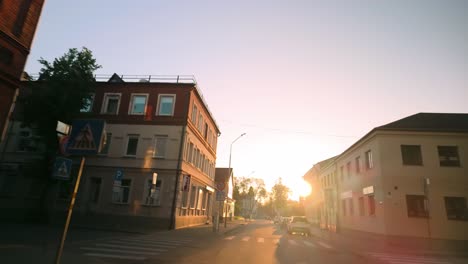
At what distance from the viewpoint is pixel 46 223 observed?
21172 millimetres

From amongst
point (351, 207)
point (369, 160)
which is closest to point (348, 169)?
point (351, 207)

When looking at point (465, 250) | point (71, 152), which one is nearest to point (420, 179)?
point (465, 250)

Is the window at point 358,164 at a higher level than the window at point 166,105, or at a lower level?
lower

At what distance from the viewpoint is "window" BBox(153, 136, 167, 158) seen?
24.2 meters

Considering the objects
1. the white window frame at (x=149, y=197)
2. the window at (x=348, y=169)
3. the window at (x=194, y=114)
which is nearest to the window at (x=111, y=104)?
the window at (x=194, y=114)

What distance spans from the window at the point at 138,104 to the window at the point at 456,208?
990 inches

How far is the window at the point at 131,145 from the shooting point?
24519mm

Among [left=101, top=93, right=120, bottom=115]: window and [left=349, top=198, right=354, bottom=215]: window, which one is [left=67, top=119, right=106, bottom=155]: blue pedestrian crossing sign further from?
[left=349, top=198, right=354, bottom=215]: window

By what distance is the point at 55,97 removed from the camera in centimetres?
2112

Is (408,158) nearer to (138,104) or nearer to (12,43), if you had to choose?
(138,104)

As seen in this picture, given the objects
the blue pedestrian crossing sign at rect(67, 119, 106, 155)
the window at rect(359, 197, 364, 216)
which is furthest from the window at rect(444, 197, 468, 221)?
the blue pedestrian crossing sign at rect(67, 119, 106, 155)

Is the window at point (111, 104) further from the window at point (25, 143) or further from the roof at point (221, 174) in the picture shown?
the roof at point (221, 174)

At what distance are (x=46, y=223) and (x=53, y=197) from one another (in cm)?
360

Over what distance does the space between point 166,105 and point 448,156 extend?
75.8ft
